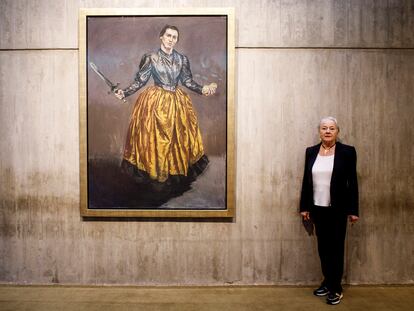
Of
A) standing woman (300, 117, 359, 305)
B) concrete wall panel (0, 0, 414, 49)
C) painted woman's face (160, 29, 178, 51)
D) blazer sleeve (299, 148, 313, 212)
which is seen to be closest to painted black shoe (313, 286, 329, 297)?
standing woman (300, 117, 359, 305)

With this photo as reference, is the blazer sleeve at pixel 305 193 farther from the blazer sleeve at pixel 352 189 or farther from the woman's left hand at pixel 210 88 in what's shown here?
the woman's left hand at pixel 210 88

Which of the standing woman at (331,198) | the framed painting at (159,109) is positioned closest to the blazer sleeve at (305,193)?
the standing woman at (331,198)

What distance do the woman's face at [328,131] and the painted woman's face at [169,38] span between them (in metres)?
1.73

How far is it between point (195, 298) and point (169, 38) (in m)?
2.63

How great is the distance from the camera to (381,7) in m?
4.02

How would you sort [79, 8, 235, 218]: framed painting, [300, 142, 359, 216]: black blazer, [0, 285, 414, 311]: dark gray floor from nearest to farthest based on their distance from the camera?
[0, 285, 414, 311]: dark gray floor
[300, 142, 359, 216]: black blazer
[79, 8, 235, 218]: framed painting

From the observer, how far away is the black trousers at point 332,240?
3662mm

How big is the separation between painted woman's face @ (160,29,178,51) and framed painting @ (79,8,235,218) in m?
0.01

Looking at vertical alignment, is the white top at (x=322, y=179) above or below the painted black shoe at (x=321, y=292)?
above

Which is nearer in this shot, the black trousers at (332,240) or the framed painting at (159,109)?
the black trousers at (332,240)

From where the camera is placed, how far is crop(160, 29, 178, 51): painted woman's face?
13.1 feet

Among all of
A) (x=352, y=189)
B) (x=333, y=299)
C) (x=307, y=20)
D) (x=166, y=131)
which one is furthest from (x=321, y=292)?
(x=307, y=20)

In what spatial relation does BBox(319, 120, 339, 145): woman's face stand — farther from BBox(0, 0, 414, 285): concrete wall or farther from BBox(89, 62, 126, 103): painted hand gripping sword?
BBox(89, 62, 126, 103): painted hand gripping sword

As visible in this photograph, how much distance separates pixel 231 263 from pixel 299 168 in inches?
48.8
